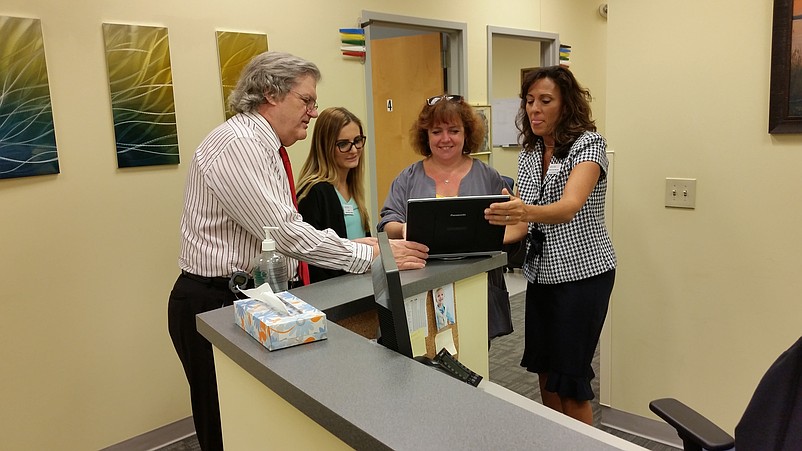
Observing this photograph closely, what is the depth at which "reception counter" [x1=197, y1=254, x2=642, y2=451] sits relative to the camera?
748 millimetres

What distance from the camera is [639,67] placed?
2447 millimetres

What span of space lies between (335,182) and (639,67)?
137cm

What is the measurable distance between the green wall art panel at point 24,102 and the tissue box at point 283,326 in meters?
1.59

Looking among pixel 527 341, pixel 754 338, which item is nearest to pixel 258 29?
pixel 527 341

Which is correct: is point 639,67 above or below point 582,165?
above

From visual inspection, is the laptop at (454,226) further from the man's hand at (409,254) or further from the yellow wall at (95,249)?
the yellow wall at (95,249)

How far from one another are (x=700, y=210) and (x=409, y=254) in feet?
4.65

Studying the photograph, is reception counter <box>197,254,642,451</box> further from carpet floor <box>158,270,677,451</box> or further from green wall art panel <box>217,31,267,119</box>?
green wall art panel <box>217,31,267,119</box>

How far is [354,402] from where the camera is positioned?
2.80ft

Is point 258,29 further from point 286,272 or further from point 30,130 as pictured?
point 286,272

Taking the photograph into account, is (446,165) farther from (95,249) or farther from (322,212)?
(95,249)

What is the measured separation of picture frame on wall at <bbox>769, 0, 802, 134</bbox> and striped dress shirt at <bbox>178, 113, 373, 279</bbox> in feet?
5.26

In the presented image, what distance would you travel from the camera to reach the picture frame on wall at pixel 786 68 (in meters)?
2.04

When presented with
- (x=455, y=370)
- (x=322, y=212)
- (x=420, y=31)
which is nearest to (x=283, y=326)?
(x=455, y=370)
